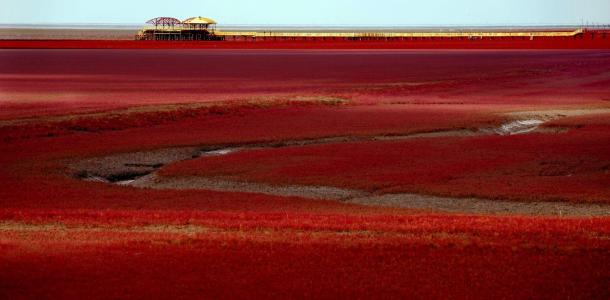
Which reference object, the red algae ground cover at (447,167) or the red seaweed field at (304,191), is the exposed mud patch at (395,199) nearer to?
the red seaweed field at (304,191)

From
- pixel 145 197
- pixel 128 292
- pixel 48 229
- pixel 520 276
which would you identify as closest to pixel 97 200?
pixel 145 197

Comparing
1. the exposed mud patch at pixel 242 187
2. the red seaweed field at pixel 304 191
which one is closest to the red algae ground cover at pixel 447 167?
the red seaweed field at pixel 304 191

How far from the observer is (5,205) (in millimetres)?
24250

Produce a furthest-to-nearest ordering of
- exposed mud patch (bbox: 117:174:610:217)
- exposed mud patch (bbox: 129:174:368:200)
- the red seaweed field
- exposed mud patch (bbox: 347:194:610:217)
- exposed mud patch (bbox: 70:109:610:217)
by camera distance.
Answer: exposed mud patch (bbox: 129:174:368:200) → exposed mud patch (bbox: 70:109:610:217) → exposed mud patch (bbox: 117:174:610:217) → exposed mud patch (bbox: 347:194:610:217) → the red seaweed field

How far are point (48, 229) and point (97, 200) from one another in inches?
249

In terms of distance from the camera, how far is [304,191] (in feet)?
91.8

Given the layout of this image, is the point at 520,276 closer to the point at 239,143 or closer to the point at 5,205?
the point at 5,205

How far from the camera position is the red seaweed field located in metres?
15.5

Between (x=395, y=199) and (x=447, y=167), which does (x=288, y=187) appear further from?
(x=447, y=167)

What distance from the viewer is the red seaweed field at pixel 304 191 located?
50.9 feet

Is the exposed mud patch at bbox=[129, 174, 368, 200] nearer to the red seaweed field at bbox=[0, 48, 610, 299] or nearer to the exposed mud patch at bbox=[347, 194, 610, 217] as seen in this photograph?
the red seaweed field at bbox=[0, 48, 610, 299]

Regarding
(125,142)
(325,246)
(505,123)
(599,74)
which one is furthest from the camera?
(599,74)

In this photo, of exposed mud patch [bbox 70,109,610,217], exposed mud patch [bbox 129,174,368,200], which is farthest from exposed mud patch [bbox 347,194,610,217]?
exposed mud patch [bbox 129,174,368,200]

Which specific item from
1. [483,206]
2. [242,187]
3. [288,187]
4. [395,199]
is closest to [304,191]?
[288,187]
